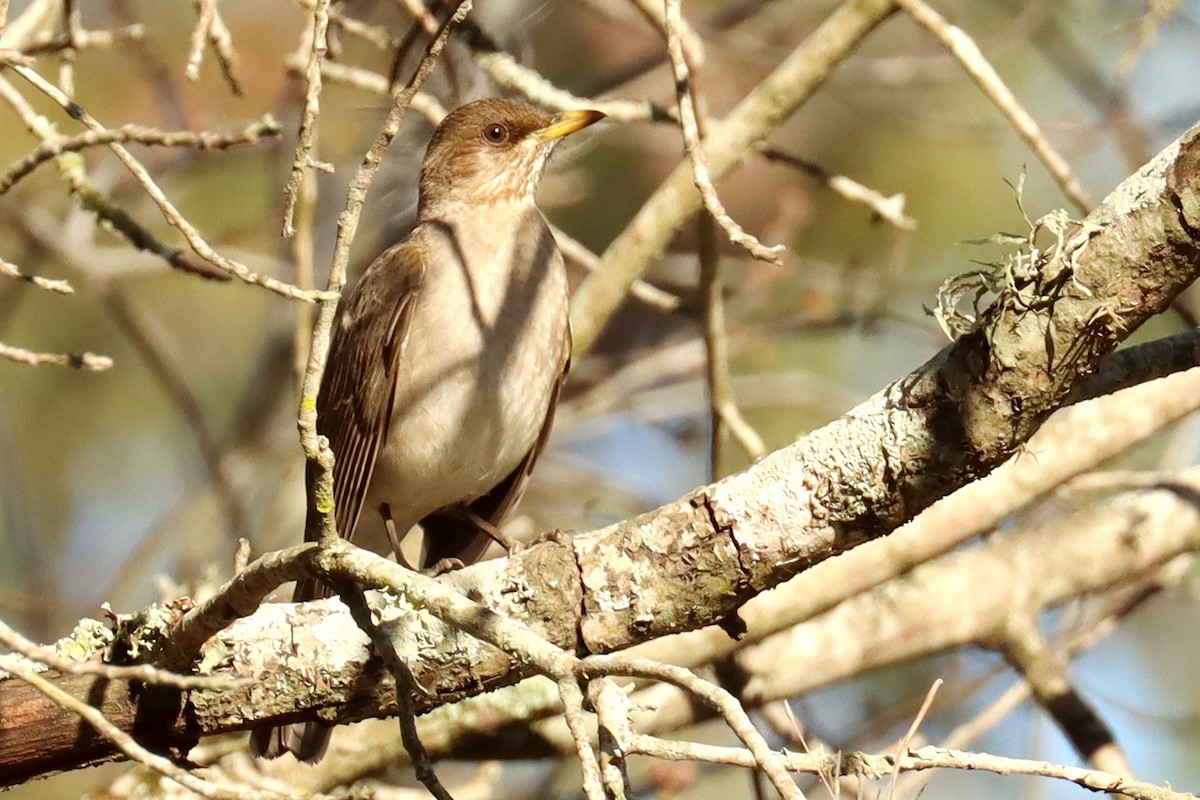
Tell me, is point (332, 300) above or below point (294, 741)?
below

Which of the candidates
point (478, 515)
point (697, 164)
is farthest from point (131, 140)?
point (478, 515)

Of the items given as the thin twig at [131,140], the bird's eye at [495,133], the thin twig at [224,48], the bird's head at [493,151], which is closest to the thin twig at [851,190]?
the bird's head at [493,151]

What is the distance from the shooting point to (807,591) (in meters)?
4.94

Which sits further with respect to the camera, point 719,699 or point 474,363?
point 474,363

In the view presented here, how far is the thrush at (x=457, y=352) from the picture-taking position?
517 centimetres

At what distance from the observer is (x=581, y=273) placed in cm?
889

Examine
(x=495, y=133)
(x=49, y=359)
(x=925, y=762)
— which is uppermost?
(x=495, y=133)

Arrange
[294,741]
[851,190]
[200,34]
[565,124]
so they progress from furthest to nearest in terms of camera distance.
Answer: [565,124]
[851,190]
[294,741]
[200,34]

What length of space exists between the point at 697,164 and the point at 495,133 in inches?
97.0

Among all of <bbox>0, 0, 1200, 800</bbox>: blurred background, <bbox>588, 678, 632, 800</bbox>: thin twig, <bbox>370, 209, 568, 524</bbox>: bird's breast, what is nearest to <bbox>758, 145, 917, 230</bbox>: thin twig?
<bbox>0, 0, 1200, 800</bbox>: blurred background

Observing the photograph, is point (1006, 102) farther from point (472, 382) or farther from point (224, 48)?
point (224, 48)

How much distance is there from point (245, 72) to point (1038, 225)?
20.1ft

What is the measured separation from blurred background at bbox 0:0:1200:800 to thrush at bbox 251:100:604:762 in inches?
23.1

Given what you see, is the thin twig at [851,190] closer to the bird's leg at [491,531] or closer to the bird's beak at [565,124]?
the bird's beak at [565,124]
